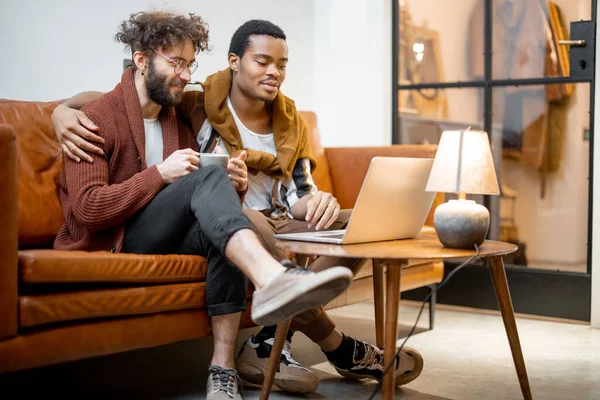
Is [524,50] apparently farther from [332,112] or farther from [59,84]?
[59,84]

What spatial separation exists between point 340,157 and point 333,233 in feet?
4.20

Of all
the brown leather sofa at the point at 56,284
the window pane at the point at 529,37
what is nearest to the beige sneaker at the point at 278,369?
the brown leather sofa at the point at 56,284

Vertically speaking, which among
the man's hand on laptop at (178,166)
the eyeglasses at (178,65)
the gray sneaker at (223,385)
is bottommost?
A: the gray sneaker at (223,385)

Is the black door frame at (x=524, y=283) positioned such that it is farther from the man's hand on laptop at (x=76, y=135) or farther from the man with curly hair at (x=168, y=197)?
the man's hand on laptop at (x=76, y=135)

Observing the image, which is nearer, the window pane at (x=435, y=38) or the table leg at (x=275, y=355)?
the table leg at (x=275, y=355)

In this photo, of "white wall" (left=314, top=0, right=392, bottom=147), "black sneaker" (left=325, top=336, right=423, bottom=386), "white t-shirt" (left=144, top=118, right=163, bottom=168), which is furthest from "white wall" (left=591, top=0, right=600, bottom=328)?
"white t-shirt" (left=144, top=118, right=163, bottom=168)

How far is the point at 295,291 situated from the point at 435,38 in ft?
8.16

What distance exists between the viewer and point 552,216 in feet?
11.2

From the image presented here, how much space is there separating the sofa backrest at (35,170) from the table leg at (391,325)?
44.7 inches

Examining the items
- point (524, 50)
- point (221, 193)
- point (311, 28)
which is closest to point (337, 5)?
point (311, 28)

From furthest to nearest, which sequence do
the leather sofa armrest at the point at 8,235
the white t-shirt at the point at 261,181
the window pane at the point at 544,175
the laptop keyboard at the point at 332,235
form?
the window pane at the point at 544,175 → the white t-shirt at the point at 261,181 → the laptop keyboard at the point at 332,235 → the leather sofa armrest at the point at 8,235

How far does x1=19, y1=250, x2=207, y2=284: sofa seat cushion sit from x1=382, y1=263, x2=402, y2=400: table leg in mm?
648

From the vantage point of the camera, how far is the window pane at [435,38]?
12.0 feet

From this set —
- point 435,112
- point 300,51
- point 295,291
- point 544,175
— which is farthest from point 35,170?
point 544,175
